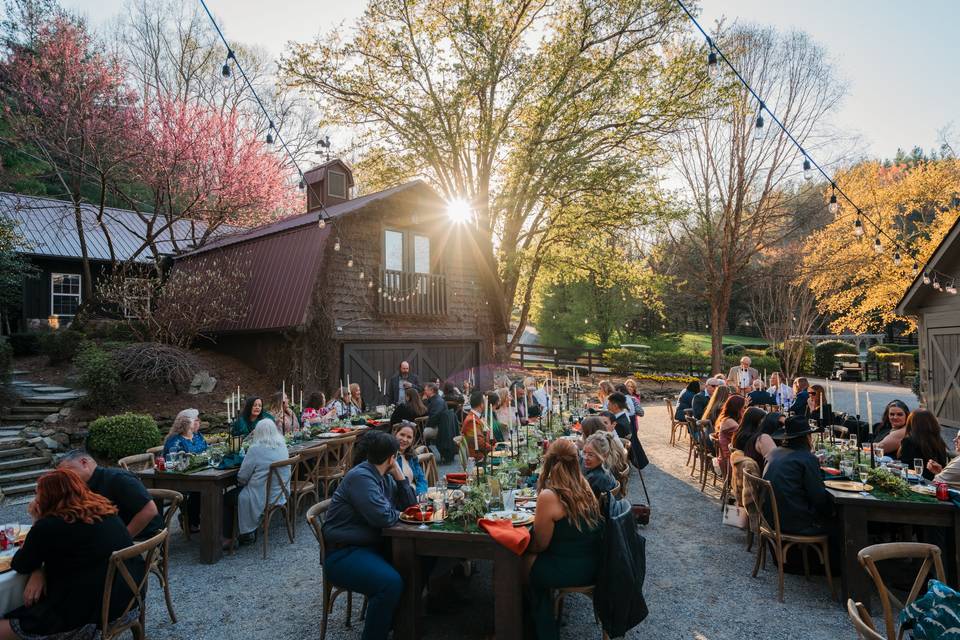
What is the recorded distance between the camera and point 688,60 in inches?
696

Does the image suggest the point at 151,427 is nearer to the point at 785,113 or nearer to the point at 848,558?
the point at 848,558

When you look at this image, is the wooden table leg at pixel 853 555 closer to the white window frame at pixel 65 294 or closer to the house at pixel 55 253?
the house at pixel 55 253

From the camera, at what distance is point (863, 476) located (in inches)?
216

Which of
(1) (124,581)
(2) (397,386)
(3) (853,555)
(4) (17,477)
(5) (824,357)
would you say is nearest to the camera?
(1) (124,581)

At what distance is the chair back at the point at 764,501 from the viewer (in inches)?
201

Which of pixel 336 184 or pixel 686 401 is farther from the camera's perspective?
pixel 336 184

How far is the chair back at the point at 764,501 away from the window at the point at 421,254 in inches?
498

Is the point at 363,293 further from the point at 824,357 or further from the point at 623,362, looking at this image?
the point at 824,357

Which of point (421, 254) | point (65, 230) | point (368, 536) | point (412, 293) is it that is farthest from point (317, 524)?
point (65, 230)

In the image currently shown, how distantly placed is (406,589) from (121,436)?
852 centimetres

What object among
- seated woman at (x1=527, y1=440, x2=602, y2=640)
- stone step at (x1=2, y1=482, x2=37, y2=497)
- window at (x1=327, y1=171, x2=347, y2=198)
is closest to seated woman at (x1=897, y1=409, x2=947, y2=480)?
seated woman at (x1=527, y1=440, x2=602, y2=640)

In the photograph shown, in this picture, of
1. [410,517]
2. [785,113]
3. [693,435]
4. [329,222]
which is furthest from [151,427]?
[785,113]

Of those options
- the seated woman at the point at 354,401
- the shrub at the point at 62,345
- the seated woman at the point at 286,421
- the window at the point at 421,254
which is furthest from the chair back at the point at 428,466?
the shrub at the point at 62,345

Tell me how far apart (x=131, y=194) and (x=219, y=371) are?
14010 millimetres
